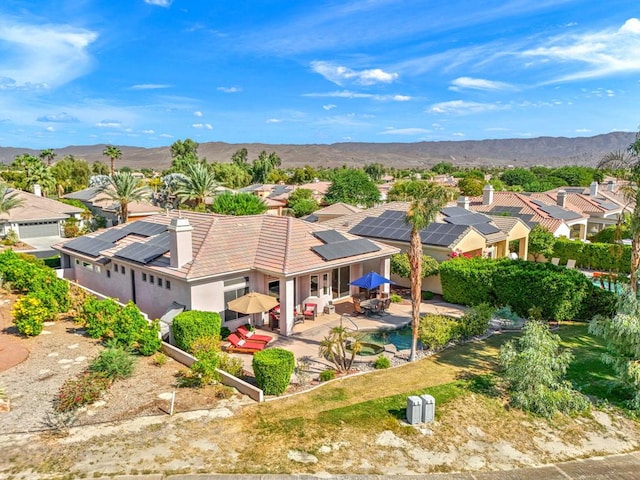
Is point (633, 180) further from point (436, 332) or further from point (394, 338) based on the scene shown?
point (394, 338)

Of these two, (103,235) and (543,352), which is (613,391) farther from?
→ (103,235)

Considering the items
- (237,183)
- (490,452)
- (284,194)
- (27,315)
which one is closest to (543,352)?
(490,452)

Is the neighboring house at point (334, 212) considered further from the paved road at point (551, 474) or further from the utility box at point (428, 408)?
the paved road at point (551, 474)

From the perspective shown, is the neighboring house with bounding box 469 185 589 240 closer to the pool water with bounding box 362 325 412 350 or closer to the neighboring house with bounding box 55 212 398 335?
the neighboring house with bounding box 55 212 398 335

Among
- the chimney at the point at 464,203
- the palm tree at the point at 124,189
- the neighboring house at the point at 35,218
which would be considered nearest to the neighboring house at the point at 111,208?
the palm tree at the point at 124,189

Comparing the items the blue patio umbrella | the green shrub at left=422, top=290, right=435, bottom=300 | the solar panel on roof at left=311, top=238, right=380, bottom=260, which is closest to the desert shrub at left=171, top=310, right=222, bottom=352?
the solar panel on roof at left=311, top=238, right=380, bottom=260

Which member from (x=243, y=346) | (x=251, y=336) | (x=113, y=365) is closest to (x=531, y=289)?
(x=251, y=336)
